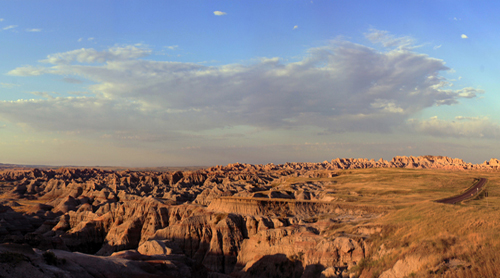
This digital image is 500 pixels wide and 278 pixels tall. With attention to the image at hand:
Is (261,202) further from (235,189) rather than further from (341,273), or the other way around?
(235,189)

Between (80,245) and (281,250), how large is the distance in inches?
2148

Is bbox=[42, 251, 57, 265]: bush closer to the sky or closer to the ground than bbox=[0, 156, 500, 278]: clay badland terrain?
closer to the sky

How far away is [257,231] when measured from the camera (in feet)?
219

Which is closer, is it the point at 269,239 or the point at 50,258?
the point at 50,258

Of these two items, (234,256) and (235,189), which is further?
(235,189)

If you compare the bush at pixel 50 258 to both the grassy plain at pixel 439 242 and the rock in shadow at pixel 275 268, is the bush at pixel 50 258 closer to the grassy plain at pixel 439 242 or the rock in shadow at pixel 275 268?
the grassy plain at pixel 439 242

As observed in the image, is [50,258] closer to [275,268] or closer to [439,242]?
[275,268]

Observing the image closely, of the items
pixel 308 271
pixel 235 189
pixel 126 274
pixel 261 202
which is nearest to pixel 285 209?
pixel 261 202

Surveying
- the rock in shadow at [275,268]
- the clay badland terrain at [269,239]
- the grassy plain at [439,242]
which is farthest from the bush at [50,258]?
the rock in shadow at [275,268]

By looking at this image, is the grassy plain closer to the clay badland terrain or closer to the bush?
the clay badland terrain

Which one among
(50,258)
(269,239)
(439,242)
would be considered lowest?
(269,239)

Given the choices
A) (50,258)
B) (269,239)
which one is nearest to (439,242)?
(269,239)

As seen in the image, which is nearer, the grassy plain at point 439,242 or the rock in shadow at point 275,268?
the grassy plain at point 439,242

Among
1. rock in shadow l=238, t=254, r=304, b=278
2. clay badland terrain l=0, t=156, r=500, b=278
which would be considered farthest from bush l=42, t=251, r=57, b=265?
rock in shadow l=238, t=254, r=304, b=278
